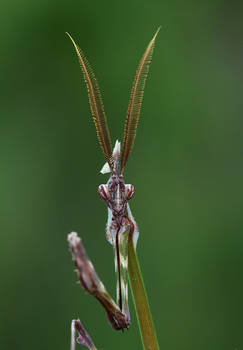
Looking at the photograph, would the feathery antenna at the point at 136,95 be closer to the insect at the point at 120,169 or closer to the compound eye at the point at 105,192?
the insect at the point at 120,169

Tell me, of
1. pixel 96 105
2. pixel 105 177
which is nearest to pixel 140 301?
pixel 96 105

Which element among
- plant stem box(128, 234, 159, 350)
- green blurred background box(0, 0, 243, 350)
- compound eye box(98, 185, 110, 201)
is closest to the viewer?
plant stem box(128, 234, 159, 350)

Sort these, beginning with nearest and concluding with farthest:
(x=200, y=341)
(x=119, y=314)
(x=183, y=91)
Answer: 1. (x=119, y=314)
2. (x=200, y=341)
3. (x=183, y=91)

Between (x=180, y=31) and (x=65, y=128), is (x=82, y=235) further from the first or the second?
(x=180, y=31)

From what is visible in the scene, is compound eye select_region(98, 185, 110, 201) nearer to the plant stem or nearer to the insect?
Answer: the insect

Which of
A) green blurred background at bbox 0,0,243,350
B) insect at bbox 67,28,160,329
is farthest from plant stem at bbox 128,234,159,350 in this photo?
green blurred background at bbox 0,0,243,350

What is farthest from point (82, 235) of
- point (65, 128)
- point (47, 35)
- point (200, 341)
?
point (47, 35)
